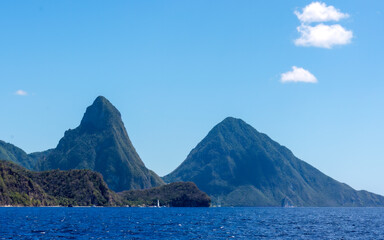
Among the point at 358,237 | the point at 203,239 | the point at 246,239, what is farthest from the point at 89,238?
the point at 358,237

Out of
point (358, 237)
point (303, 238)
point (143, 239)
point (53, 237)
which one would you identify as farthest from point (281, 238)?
point (53, 237)

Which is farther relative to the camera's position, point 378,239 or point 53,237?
point 378,239

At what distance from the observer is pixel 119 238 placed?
104m

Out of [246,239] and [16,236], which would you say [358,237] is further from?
[16,236]

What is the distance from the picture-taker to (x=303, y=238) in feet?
362

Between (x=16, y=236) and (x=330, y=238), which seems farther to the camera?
(x=330, y=238)

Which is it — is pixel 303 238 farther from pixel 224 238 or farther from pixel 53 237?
pixel 53 237

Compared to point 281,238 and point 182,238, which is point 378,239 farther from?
point 182,238

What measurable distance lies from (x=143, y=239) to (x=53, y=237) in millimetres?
20099

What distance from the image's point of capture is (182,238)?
107 metres

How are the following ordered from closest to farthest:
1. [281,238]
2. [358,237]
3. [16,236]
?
[16,236]
[281,238]
[358,237]

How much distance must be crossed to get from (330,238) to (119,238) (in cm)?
5123

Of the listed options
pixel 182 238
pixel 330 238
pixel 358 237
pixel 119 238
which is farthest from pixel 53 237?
pixel 358 237

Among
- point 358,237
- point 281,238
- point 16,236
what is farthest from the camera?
point 358,237
